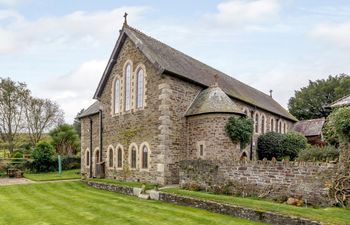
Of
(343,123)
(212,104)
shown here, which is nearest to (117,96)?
(212,104)

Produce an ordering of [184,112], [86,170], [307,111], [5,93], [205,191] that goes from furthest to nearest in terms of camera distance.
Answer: [307,111] → [5,93] → [86,170] → [184,112] → [205,191]

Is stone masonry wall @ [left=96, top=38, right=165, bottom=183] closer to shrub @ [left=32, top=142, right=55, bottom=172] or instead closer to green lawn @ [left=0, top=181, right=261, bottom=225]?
green lawn @ [left=0, top=181, right=261, bottom=225]

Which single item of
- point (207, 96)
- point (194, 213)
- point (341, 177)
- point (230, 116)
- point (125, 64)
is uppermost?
point (125, 64)

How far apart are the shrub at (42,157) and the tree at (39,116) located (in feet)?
53.4

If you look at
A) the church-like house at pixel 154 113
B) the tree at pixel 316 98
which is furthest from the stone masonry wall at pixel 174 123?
the tree at pixel 316 98

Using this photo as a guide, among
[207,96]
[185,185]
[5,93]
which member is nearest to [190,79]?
[207,96]

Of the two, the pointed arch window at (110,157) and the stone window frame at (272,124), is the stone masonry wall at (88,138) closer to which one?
the pointed arch window at (110,157)

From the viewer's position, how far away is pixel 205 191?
55.8 feet

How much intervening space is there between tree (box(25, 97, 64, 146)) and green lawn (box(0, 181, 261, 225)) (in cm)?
2965

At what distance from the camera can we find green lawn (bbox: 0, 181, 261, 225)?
40.1 feet

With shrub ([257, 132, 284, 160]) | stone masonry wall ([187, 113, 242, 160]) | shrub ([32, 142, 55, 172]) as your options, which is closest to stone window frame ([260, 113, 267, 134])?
shrub ([257, 132, 284, 160])

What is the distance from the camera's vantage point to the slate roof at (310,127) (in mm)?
41375

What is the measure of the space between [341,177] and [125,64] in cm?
1626

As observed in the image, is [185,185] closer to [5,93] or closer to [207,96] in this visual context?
[207,96]
